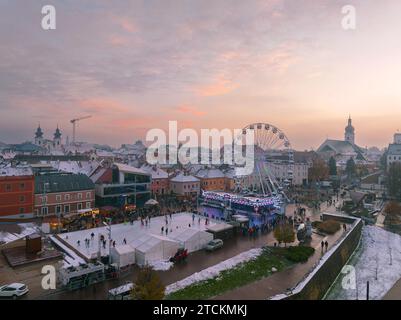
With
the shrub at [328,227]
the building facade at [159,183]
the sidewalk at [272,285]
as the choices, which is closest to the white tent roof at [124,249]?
the sidewalk at [272,285]

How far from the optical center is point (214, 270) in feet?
69.6

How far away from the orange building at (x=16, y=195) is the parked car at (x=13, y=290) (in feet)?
65.4

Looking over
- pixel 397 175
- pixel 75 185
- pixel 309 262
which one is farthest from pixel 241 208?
pixel 397 175

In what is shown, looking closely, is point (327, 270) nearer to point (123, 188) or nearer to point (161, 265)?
point (161, 265)

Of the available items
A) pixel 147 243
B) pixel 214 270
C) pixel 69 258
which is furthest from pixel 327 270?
pixel 69 258

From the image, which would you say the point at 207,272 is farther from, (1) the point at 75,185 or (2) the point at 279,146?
(2) the point at 279,146

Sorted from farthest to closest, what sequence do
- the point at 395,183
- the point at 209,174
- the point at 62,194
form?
the point at 209,174 < the point at 395,183 < the point at 62,194

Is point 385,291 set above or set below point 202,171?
below

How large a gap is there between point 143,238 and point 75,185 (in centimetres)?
1894

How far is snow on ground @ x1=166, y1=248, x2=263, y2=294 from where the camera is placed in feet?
61.4

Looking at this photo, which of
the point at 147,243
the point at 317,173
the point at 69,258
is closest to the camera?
the point at 69,258

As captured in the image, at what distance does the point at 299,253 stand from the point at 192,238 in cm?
898
